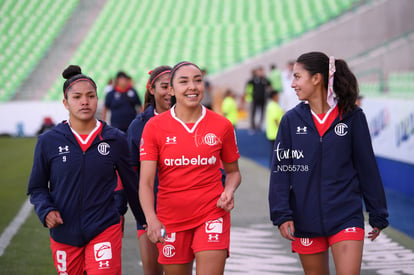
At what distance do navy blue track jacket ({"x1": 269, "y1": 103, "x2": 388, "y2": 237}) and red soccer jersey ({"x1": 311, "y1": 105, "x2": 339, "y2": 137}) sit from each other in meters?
0.03

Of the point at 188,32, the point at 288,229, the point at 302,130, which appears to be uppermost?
the point at 188,32

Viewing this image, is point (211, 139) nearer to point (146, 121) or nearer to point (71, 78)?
point (71, 78)

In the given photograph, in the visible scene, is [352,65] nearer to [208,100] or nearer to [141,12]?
[208,100]

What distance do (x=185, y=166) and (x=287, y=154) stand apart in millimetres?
705

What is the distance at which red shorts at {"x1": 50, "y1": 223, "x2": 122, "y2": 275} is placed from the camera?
4.64 meters

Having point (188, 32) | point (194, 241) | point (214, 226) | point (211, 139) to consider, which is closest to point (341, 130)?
point (211, 139)

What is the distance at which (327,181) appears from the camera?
4.62m

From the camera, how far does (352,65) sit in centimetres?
2369

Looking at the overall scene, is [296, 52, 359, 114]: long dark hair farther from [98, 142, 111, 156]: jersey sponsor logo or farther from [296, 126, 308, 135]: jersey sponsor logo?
[98, 142, 111, 156]: jersey sponsor logo

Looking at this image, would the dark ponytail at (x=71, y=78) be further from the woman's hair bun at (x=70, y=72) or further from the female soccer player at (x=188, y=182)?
the female soccer player at (x=188, y=182)

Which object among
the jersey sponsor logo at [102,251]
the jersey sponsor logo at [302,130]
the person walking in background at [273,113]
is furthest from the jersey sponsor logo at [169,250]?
the person walking in background at [273,113]

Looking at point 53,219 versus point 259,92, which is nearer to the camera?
point 53,219

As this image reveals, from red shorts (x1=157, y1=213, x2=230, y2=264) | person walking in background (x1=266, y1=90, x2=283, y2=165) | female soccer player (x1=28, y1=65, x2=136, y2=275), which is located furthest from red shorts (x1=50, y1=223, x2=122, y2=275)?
person walking in background (x1=266, y1=90, x2=283, y2=165)

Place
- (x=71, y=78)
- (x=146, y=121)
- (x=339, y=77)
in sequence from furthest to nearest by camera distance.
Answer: (x=146, y=121), (x=71, y=78), (x=339, y=77)
